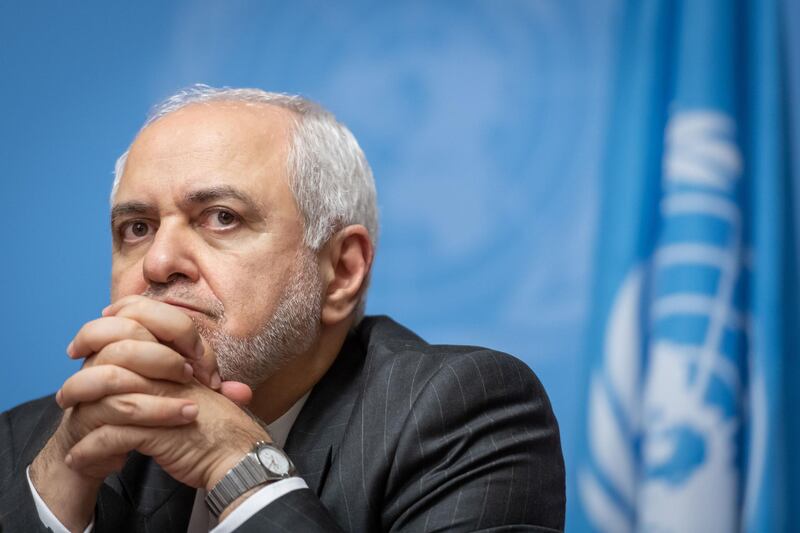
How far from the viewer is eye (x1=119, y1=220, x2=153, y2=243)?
2.03 metres

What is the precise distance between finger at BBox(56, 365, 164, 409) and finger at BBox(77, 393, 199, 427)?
0.05 feet

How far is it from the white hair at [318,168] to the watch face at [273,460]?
1.99 ft

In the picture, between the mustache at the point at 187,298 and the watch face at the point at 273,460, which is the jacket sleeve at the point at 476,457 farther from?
the mustache at the point at 187,298

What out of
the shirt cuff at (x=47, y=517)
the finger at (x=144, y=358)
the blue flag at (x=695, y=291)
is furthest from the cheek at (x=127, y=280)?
the blue flag at (x=695, y=291)

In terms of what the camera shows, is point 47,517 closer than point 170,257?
Yes

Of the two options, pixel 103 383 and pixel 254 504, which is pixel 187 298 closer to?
pixel 103 383

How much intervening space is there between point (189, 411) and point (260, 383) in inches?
19.7

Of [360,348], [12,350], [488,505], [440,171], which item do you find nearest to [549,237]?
[440,171]

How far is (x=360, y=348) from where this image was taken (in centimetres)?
228

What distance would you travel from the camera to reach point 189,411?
156cm

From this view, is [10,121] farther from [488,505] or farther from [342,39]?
[488,505]

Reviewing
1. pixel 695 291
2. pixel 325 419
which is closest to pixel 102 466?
pixel 325 419

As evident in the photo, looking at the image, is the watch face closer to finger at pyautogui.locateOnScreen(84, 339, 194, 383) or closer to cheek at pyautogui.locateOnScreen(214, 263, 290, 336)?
finger at pyautogui.locateOnScreen(84, 339, 194, 383)

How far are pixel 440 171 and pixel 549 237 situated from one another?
45cm
